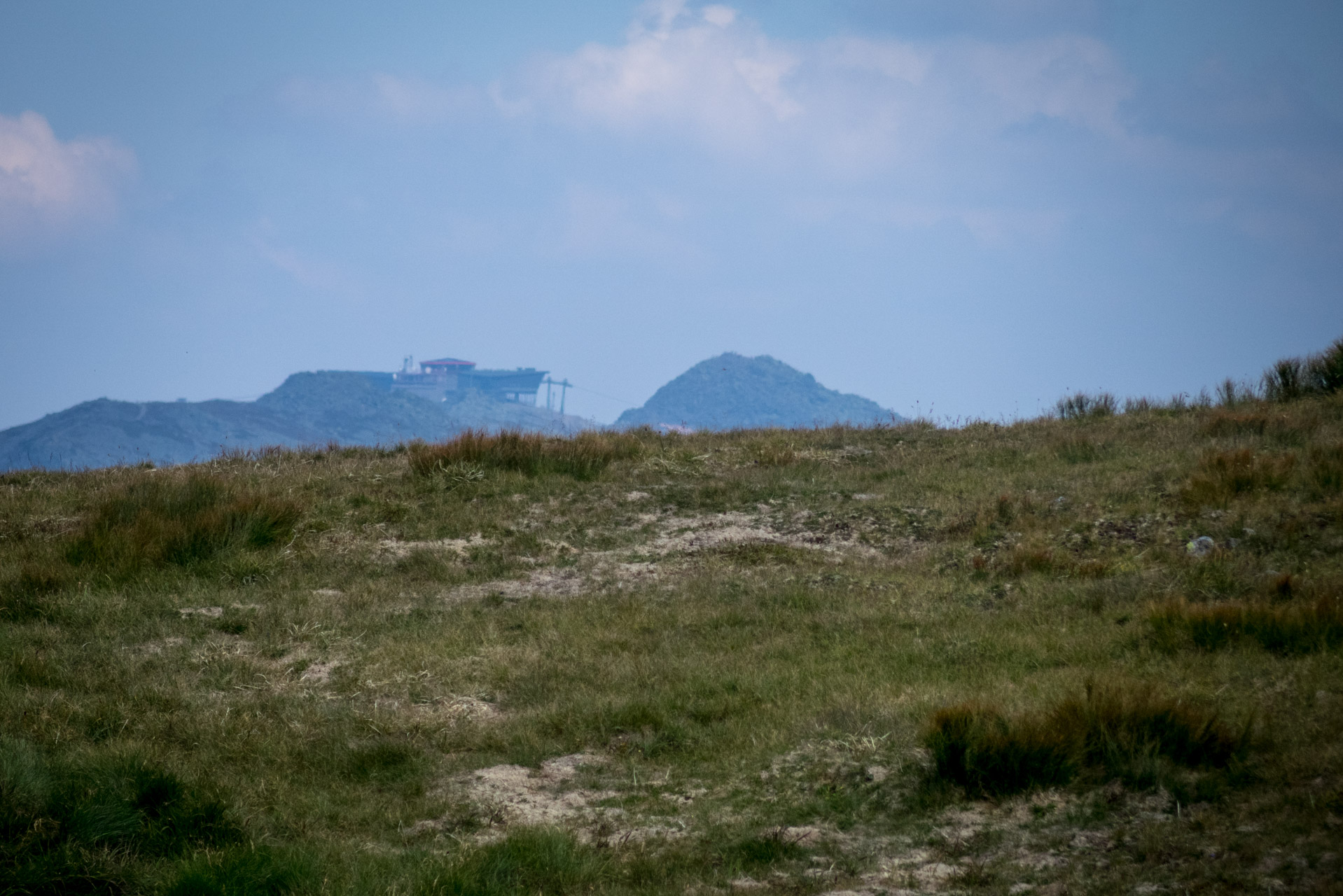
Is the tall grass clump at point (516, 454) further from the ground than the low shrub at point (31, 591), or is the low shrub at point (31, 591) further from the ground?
the tall grass clump at point (516, 454)

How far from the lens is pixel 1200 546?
945 cm

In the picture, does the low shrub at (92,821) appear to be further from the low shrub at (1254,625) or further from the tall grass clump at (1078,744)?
the low shrub at (1254,625)

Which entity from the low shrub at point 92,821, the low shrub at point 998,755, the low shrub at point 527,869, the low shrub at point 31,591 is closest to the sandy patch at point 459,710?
the low shrub at point 92,821

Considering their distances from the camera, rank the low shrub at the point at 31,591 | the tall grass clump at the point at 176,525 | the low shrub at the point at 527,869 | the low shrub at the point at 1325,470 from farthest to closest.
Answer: the tall grass clump at the point at 176,525 < the low shrub at the point at 1325,470 < the low shrub at the point at 31,591 < the low shrub at the point at 527,869

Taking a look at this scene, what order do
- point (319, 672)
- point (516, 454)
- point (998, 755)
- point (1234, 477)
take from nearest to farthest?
1. point (998, 755)
2. point (319, 672)
3. point (1234, 477)
4. point (516, 454)

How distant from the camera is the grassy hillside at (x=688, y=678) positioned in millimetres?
4719

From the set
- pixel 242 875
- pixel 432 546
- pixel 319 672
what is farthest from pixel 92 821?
pixel 432 546

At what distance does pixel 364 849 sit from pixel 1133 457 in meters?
11.5

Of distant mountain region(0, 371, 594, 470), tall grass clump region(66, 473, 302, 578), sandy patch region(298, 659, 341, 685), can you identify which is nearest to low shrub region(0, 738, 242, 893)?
sandy patch region(298, 659, 341, 685)

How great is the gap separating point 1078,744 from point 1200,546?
197 inches

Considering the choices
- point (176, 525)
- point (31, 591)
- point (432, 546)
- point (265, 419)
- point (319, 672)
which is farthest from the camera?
point (265, 419)

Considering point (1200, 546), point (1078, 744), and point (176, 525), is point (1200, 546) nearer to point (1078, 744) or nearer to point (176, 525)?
point (1078, 744)

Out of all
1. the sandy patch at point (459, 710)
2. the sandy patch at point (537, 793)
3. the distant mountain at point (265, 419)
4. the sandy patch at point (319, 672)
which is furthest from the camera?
the distant mountain at point (265, 419)

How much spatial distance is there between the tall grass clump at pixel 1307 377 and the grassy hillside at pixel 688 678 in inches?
79.1
